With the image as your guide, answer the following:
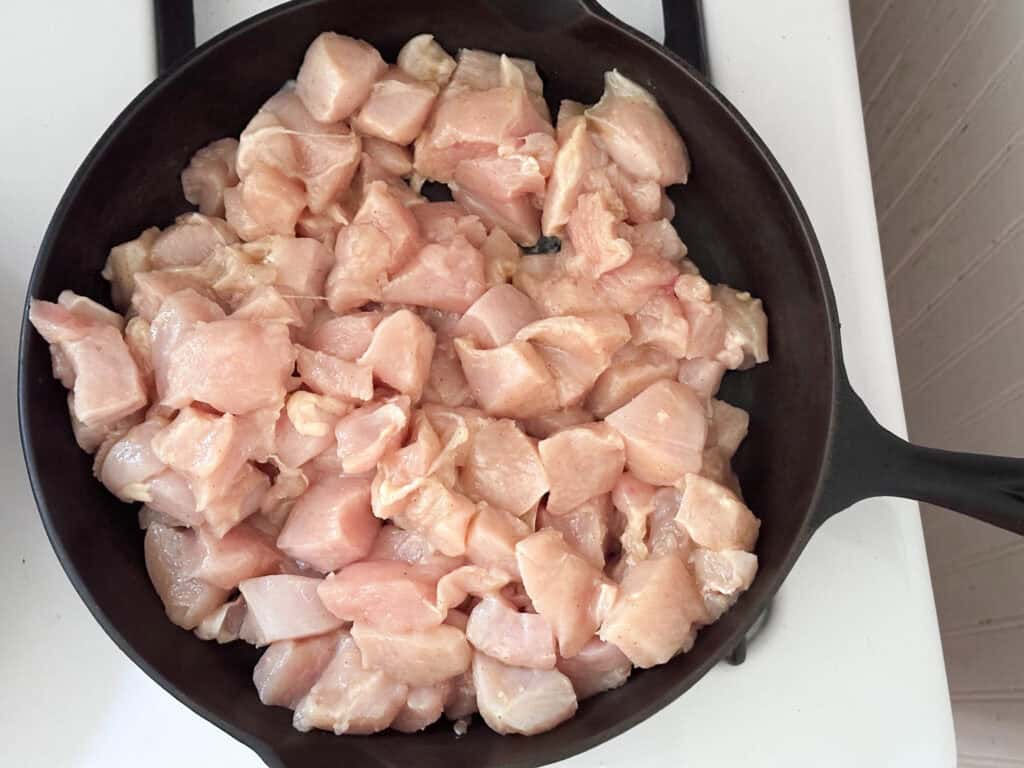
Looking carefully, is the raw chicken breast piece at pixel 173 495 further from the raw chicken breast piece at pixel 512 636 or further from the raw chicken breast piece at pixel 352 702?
the raw chicken breast piece at pixel 512 636

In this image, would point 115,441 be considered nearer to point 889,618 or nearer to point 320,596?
point 320,596

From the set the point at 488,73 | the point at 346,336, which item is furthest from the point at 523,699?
the point at 488,73

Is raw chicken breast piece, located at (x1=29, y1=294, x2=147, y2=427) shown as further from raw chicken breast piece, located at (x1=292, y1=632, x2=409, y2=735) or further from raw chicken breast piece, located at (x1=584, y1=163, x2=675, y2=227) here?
raw chicken breast piece, located at (x1=584, y1=163, x2=675, y2=227)

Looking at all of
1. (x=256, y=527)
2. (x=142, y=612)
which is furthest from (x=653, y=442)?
(x=142, y=612)

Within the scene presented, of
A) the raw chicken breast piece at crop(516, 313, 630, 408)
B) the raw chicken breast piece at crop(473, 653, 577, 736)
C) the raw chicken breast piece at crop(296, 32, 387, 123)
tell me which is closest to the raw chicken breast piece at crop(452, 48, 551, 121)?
the raw chicken breast piece at crop(296, 32, 387, 123)

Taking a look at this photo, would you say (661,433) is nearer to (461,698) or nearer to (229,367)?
(461,698)

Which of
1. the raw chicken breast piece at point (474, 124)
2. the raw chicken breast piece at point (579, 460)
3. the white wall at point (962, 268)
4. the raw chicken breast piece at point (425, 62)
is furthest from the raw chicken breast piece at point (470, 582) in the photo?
the white wall at point (962, 268)
